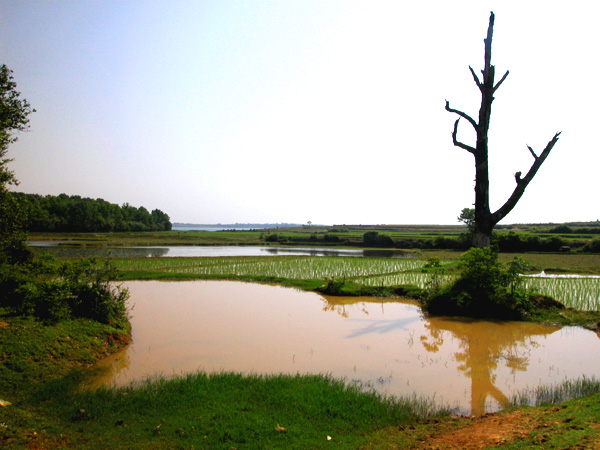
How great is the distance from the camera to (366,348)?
8188 mm

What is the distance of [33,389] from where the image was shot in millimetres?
5383

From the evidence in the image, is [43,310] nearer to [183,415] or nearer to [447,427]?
[183,415]

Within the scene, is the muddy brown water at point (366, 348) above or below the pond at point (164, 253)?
below

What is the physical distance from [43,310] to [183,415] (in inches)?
188

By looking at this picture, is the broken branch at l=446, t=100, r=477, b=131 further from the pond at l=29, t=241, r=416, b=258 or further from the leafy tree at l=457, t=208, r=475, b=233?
the leafy tree at l=457, t=208, r=475, b=233

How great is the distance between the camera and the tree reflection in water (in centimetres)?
611

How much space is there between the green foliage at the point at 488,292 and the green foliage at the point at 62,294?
9473mm

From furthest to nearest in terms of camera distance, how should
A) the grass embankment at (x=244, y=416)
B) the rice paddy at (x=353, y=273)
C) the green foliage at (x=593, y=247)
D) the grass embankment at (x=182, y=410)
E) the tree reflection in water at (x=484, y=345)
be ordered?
the green foliage at (x=593, y=247), the rice paddy at (x=353, y=273), the tree reflection in water at (x=484, y=345), the grass embankment at (x=182, y=410), the grass embankment at (x=244, y=416)

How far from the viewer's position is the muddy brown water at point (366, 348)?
6453mm

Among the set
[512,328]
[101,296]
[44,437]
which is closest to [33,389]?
[44,437]

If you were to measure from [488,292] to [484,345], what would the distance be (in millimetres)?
3043

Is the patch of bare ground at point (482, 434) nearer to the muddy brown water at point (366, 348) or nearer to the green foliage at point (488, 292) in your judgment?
the muddy brown water at point (366, 348)

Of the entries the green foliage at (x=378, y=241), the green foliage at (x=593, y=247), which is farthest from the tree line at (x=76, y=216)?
the green foliage at (x=593, y=247)

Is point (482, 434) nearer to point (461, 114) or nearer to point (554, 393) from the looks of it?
point (554, 393)
